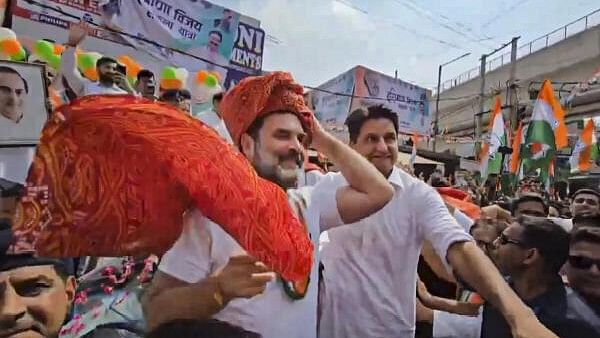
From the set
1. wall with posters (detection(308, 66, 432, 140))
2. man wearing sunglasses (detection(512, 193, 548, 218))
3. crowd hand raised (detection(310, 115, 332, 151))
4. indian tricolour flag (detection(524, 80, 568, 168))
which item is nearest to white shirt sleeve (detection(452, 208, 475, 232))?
man wearing sunglasses (detection(512, 193, 548, 218))

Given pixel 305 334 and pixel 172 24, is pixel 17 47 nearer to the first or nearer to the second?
pixel 305 334

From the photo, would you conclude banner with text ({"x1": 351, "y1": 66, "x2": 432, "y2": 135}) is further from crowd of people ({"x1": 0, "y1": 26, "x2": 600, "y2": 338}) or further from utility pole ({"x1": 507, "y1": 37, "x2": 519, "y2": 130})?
crowd of people ({"x1": 0, "y1": 26, "x2": 600, "y2": 338})

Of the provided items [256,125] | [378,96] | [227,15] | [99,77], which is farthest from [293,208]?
[378,96]

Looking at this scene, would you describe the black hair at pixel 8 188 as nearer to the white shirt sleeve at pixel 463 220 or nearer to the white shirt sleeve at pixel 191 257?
the white shirt sleeve at pixel 191 257

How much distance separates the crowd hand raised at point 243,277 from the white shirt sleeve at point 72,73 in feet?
4.52

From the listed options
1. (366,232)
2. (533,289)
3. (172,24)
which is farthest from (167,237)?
(172,24)

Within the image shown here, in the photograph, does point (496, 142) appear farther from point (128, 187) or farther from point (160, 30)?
point (128, 187)

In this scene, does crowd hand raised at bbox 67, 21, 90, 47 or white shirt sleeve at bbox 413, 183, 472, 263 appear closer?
white shirt sleeve at bbox 413, 183, 472, 263

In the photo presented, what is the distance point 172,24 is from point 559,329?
18.2 ft

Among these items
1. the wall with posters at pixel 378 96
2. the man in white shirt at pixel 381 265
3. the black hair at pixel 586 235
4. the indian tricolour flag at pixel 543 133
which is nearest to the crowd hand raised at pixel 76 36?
the man in white shirt at pixel 381 265

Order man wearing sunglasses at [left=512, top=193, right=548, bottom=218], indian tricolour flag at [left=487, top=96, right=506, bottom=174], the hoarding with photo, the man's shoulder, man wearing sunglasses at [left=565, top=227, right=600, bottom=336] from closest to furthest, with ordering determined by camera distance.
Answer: the man's shoulder
the hoarding with photo
man wearing sunglasses at [left=565, top=227, right=600, bottom=336]
man wearing sunglasses at [left=512, top=193, right=548, bottom=218]
indian tricolour flag at [left=487, top=96, right=506, bottom=174]

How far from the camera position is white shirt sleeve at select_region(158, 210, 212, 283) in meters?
1.08

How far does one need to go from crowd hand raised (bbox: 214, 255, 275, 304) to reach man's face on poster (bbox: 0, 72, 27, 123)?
31.9 inches

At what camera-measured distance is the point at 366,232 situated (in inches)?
78.7
